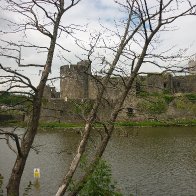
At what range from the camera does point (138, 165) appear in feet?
51.6

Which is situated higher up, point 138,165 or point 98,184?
point 98,184

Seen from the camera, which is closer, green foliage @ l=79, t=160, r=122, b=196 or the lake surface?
green foliage @ l=79, t=160, r=122, b=196

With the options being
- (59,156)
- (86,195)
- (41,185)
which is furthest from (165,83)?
(86,195)

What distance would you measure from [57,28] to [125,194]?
20.8 ft

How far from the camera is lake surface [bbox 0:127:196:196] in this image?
12602 mm

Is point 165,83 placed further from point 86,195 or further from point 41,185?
point 86,195

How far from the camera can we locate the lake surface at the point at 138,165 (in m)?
12.6

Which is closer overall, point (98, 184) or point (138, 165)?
point (98, 184)

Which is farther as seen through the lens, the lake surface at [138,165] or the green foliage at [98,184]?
the lake surface at [138,165]

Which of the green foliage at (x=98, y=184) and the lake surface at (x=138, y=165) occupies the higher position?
the green foliage at (x=98, y=184)

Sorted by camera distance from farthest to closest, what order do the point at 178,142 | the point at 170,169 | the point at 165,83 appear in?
1. the point at 165,83
2. the point at 178,142
3. the point at 170,169

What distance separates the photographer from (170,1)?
22.9ft

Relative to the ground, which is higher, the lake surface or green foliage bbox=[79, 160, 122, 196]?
green foliage bbox=[79, 160, 122, 196]

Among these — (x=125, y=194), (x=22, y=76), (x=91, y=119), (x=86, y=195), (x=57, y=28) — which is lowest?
(x=125, y=194)
